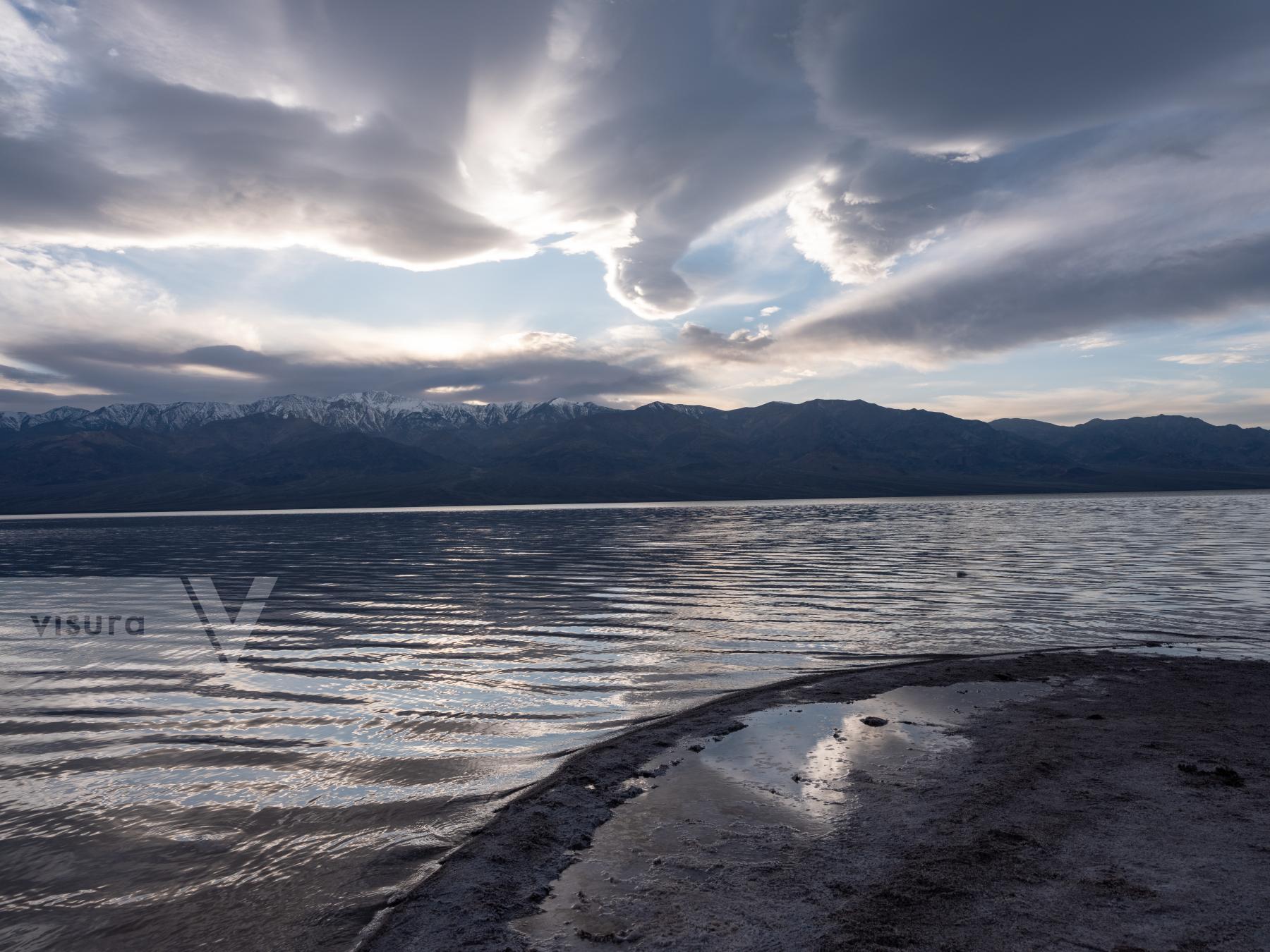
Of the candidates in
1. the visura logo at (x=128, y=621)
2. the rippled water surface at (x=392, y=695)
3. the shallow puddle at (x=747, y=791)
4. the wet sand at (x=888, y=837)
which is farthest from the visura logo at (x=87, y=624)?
the shallow puddle at (x=747, y=791)

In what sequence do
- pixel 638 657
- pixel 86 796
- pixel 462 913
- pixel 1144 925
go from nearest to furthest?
1. pixel 1144 925
2. pixel 462 913
3. pixel 86 796
4. pixel 638 657

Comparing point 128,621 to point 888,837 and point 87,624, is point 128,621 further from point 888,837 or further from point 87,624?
point 888,837

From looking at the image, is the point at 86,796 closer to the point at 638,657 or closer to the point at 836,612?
the point at 638,657

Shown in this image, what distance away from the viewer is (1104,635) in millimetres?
21938

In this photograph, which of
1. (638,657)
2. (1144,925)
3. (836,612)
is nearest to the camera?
(1144,925)

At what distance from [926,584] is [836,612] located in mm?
10079

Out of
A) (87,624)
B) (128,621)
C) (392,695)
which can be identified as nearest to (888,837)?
(392,695)

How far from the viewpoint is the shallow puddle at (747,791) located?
7762 millimetres

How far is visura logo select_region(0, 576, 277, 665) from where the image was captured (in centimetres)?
2175

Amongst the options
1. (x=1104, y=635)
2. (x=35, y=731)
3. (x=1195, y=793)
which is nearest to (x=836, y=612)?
(x=1104, y=635)

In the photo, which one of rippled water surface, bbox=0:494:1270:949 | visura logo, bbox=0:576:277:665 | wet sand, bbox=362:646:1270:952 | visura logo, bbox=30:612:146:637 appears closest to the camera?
wet sand, bbox=362:646:1270:952

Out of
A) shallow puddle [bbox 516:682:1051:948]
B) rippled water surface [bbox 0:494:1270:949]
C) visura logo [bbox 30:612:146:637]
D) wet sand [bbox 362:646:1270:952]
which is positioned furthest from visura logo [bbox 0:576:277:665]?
shallow puddle [bbox 516:682:1051:948]

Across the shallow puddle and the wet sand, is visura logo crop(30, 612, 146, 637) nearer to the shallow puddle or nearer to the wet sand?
the wet sand

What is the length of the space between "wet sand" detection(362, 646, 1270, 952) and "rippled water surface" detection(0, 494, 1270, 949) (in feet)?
4.78
